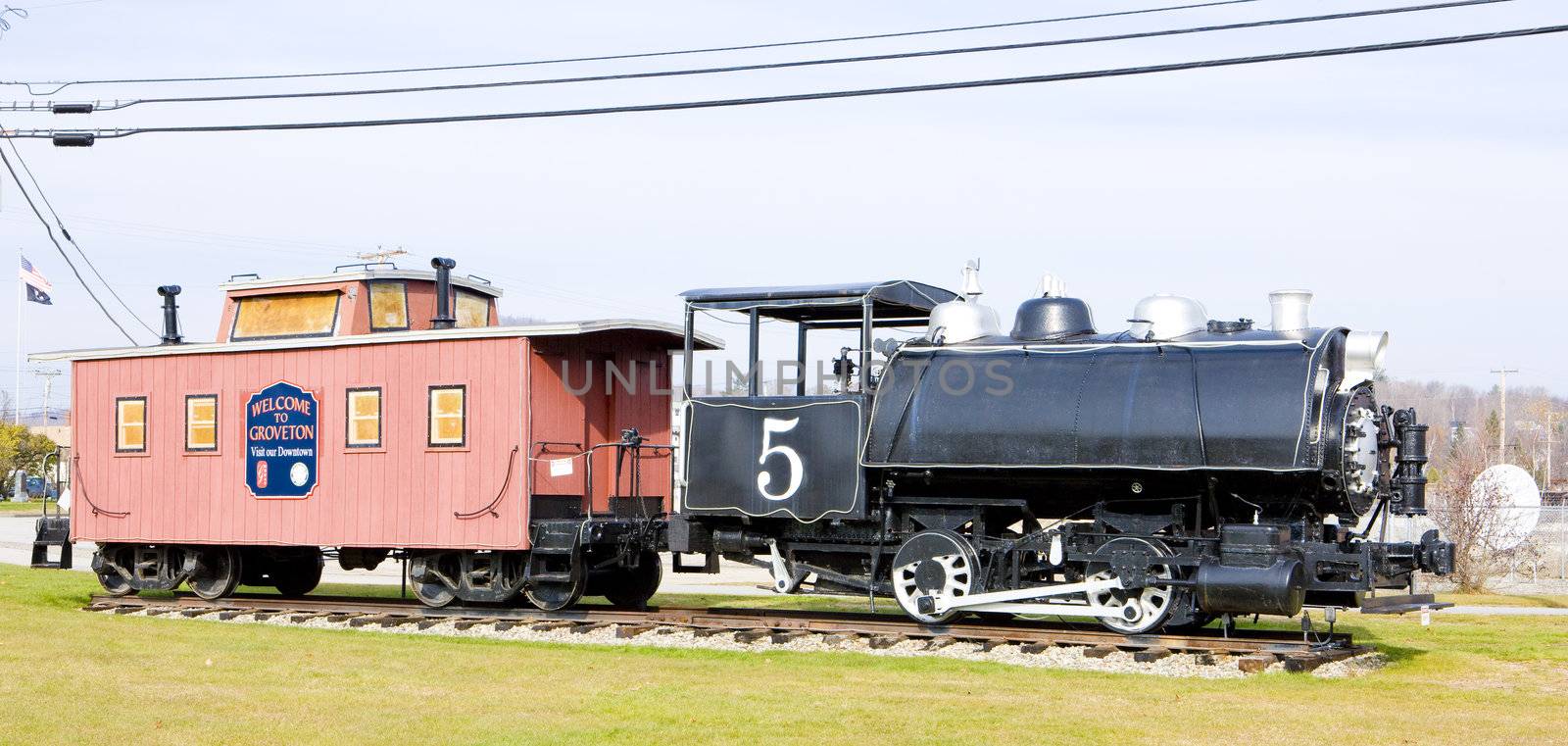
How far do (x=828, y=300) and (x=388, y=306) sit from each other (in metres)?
7.29

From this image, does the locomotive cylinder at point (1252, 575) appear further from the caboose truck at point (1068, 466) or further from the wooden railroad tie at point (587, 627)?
the wooden railroad tie at point (587, 627)

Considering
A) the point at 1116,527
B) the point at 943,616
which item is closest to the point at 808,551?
the point at 943,616

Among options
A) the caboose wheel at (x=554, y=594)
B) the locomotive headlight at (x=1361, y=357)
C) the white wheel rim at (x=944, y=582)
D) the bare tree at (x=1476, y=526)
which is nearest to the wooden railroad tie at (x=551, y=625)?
the caboose wheel at (x=554, y=594)

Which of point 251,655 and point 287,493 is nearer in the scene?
point 251,655

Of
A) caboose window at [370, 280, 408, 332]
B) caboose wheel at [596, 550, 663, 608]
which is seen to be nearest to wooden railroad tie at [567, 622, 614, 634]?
caboose wheel at [596, 550, 663, 608]

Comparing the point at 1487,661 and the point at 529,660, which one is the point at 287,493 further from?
the point at 1487,661

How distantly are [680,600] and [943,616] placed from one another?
7721mm

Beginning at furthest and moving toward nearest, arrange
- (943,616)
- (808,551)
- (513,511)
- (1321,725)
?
(513,511) → (808,551) → (943,616) → (1321,725)

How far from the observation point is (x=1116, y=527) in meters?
14.0

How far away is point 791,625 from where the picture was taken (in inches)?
588

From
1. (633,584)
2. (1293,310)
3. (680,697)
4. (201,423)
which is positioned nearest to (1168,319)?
(1293,310)

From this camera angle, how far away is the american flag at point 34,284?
38.8 meters

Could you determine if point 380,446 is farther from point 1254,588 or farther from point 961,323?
point 1254,588

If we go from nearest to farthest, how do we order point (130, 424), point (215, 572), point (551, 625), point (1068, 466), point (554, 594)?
1. point (1068, 466)
2. point (551, 625)
3. point (554, 594)
4. point (215, 572)
5. point (130, 424)
